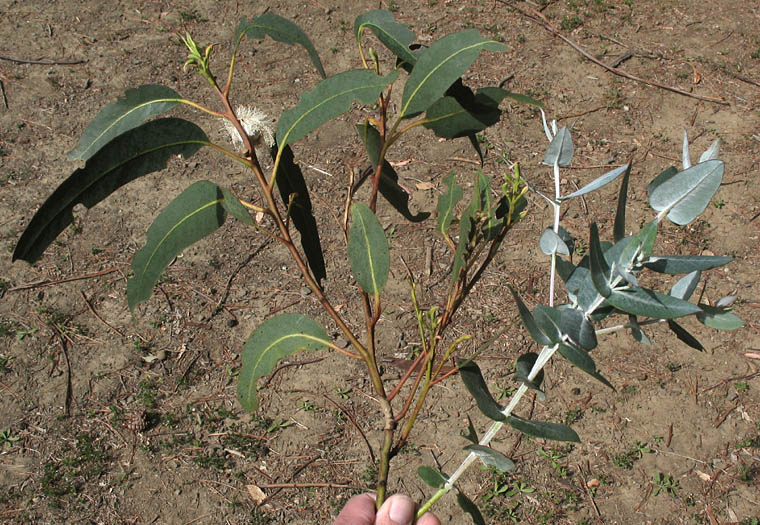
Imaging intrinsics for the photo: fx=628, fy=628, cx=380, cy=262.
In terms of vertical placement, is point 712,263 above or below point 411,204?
above

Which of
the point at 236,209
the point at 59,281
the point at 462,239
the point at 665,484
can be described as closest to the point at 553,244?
the point at 462,239

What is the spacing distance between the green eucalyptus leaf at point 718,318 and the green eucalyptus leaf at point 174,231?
2.27ft

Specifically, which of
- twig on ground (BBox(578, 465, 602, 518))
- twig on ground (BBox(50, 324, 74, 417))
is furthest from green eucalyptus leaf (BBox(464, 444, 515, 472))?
twig on ground (BBox(50, 324, 74, 417))

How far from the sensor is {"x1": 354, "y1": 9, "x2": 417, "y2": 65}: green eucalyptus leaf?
101cm

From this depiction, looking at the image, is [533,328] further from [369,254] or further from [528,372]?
[369,254]

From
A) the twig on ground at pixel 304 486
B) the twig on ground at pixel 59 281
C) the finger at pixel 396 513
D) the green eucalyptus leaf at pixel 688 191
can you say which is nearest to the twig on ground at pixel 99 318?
the twig on ground at pixel 59 281

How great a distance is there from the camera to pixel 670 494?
243 cm

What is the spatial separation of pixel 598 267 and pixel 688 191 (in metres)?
0.14

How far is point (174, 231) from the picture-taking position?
0.95 metres

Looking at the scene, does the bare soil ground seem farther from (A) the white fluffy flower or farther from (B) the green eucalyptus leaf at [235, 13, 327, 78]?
(B) the green eucalyptus leaf at [235, 13, 327, 78]

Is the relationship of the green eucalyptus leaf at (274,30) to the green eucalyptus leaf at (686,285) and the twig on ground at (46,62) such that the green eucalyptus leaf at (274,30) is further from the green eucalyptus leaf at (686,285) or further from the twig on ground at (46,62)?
the twig on ground at (46,62)

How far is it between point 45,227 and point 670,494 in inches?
95.2

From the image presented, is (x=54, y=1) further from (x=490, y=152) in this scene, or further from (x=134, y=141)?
(x=134, y=141)

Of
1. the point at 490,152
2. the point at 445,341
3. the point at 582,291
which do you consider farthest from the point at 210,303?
the point at 582,291
